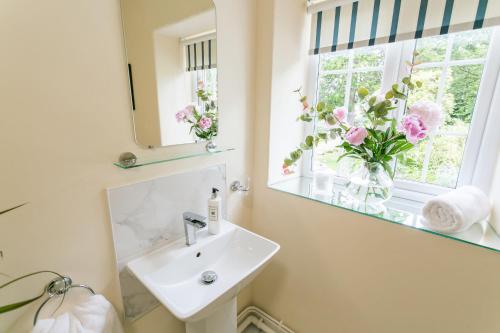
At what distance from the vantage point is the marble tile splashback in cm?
88

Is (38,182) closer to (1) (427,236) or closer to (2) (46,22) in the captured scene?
(2) (46,22)

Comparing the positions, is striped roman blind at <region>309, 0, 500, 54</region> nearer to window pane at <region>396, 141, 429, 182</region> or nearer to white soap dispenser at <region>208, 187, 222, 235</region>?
window pane at <region>396, 141, 429, 182</region>

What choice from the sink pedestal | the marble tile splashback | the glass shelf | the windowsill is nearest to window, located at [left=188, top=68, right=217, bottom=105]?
the glass shelf

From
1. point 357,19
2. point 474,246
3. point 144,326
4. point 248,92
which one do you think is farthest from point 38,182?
point 357,19

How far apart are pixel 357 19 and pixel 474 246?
3.73 feet

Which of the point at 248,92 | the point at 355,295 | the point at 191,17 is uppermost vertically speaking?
Result: the point at 191,17

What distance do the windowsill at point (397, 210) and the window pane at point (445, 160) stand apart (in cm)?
17

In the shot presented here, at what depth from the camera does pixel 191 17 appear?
3.33ft

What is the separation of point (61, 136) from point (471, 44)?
5.44 ft

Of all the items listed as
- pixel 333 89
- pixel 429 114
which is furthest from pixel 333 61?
pixel 429 114

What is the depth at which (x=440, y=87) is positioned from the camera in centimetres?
110

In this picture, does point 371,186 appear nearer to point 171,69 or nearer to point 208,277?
point 208,277

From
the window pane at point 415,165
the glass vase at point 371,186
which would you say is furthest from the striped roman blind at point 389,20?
the glass vase at point 371,186

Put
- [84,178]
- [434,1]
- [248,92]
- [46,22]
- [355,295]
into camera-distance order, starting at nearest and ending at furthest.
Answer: [46,22]
[84,178]
[434,1]
[355,295]
[248,92]
